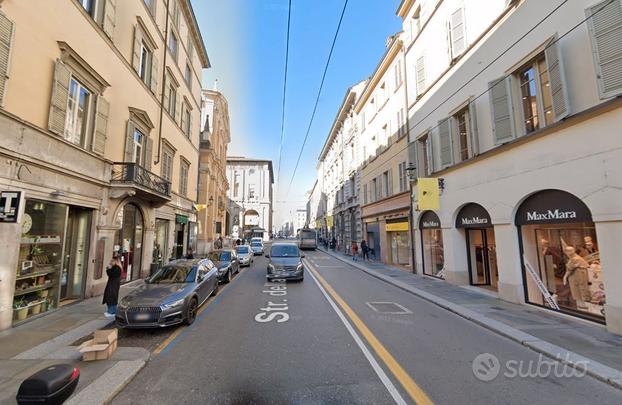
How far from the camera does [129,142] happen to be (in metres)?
12.6

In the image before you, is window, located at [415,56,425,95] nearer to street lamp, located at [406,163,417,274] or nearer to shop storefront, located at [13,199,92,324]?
street lamp, located at [406,163,417,274]

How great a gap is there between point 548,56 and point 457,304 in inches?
295

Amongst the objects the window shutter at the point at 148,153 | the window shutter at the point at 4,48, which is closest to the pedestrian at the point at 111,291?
the window shutter at the point at 4,48

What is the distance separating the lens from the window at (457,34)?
11.9 m

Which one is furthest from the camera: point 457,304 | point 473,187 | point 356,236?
point 356,236

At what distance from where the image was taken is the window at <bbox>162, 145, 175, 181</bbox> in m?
16.8

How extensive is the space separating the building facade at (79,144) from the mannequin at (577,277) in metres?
14.2

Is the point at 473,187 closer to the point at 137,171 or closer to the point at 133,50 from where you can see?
the point at 137,171

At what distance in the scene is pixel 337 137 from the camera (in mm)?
42312

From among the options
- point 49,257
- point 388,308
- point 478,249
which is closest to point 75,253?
point 49,257

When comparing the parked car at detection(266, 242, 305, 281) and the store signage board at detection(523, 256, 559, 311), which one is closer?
the store signage board at detection(523, 256, 559, 311)

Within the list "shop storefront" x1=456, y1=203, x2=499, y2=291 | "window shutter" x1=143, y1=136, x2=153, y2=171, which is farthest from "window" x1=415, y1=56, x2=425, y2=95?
"window shutter" x1=143, y1=136, x2=153, y2=171

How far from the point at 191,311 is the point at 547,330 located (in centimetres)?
839

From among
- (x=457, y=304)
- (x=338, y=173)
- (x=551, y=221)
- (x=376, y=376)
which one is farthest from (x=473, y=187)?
(x=338, y=173)
